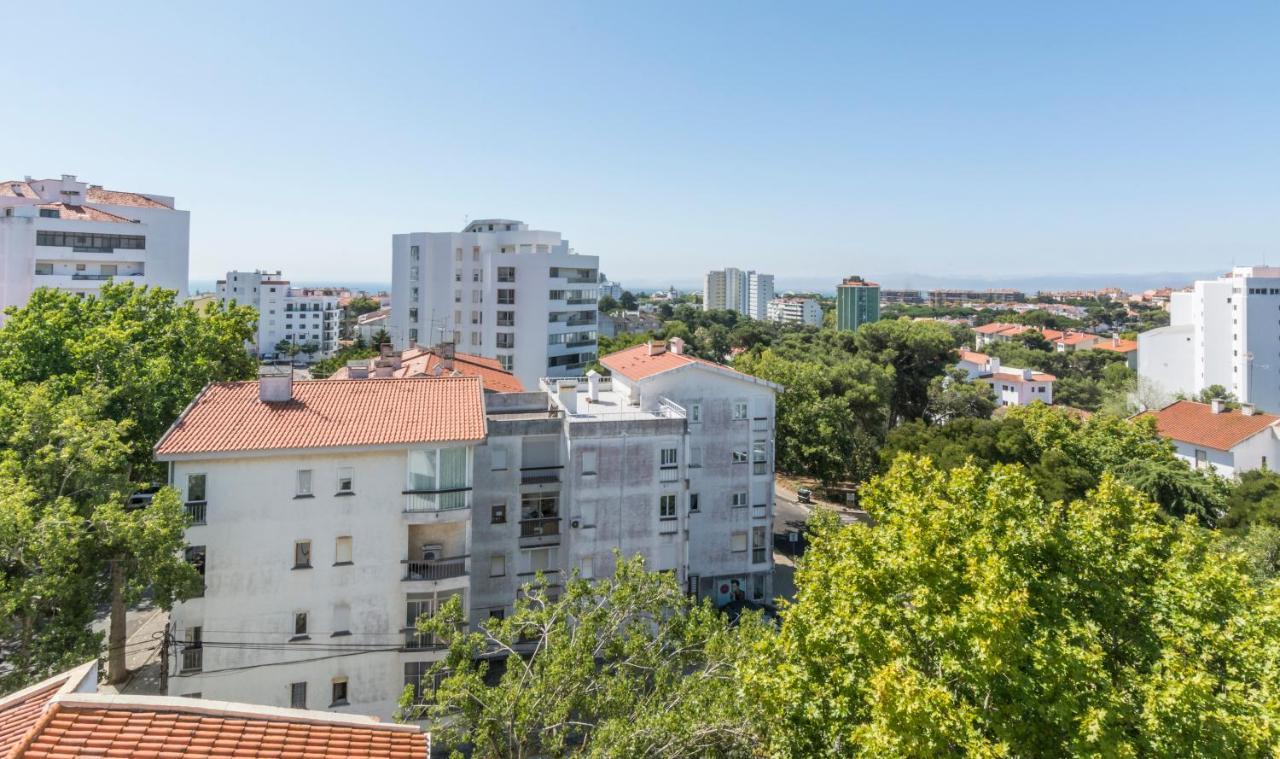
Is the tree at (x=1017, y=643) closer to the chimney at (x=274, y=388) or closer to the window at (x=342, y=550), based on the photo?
the window at (x=342, y=550)

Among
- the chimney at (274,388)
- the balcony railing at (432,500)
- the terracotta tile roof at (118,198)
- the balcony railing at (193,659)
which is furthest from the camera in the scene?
the terracotta tile roof at (118,198)

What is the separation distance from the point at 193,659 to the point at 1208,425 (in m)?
70.8

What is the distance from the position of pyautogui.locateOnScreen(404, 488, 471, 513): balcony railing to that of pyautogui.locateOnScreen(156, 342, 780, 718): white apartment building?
0.05 m

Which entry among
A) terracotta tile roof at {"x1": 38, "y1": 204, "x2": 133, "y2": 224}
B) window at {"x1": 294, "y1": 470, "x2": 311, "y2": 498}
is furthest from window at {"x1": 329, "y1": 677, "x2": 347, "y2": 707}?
terracotta tile roof at {"x1": 38, "y1": 204, "x2": 133, "y2": 224}

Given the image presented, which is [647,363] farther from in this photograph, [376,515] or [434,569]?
[376,515]

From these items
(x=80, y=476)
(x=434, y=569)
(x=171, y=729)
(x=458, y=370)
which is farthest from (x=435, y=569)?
(x=458, y=370)

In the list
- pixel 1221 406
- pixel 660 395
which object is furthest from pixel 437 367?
pixel 1221 406

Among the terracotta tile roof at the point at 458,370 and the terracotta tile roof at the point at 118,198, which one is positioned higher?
the terracotta tile roof at the point at 118,198

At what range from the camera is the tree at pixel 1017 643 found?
39.9ft

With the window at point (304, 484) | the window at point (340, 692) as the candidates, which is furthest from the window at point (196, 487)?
the window at point (340, 692)

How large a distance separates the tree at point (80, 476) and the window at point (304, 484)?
12.0ft

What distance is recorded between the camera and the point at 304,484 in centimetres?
2381

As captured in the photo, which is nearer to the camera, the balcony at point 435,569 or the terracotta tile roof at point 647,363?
the balcony at point 435,569

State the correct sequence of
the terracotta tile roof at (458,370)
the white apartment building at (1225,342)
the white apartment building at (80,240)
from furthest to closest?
the white apartment building at (1225,342) < the white apartment building at (80,240) < the terracotta tile roof at (458,370)
